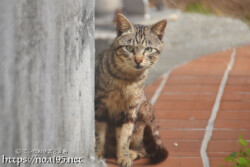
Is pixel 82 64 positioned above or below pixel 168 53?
above

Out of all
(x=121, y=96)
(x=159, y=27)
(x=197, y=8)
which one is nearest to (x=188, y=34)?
(x=197, y=8)

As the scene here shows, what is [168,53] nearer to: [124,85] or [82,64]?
[124,85]

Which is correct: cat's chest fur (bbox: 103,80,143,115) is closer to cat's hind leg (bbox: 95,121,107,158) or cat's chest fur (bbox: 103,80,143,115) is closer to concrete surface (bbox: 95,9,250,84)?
cat's hind leg (bbox: 95,121,107,158)

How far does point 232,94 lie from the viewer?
4.93 meters

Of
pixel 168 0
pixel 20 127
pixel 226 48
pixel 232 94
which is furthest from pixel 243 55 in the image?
pixel 20 127

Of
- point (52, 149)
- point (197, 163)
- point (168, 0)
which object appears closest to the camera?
point (52, 149)

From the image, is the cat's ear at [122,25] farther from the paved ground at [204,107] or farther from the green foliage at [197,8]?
the green foliage at [197,8]

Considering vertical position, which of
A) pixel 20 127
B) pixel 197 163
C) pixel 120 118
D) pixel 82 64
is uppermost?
pixel 82 64

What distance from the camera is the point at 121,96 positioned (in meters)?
3.39

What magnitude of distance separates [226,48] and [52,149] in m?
4.35

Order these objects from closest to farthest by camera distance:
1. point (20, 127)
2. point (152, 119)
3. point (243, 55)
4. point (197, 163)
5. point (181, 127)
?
point (20, 127) → point (197, 163) → point (152, 119) → point (181, 127) → point (243, 55)

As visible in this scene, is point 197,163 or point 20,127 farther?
point 197,163

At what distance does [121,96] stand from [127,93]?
0.04 meters

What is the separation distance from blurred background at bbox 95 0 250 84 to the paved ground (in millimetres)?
264
